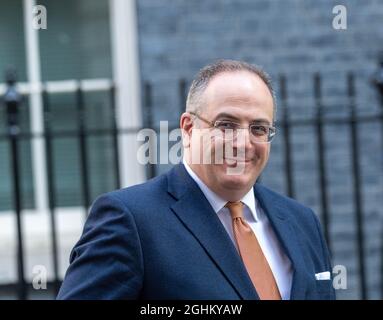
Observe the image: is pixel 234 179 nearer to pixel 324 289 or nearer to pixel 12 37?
pixel 324 289

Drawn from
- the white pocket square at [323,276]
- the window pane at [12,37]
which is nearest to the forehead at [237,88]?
the white pocket square at [323,276]

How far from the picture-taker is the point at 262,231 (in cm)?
303

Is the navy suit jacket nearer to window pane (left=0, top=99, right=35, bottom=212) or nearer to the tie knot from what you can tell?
the tie knot

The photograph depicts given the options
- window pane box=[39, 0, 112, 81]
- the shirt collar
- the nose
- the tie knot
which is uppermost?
window pane box=[39, 0, 112, 81]

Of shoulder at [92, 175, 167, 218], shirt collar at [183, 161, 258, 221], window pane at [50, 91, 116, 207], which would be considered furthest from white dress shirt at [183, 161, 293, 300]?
window pane at [50, 91, 116, 207]

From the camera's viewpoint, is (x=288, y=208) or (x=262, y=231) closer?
(x=262, y=231)

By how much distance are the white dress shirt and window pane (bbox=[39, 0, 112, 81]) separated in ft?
13.4

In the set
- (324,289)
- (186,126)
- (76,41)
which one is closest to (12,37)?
(76,41)

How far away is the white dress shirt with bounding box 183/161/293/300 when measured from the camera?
292cm

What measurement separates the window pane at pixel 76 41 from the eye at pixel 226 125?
166 inches

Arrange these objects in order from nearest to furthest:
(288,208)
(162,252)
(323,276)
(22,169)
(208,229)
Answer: (162,252) → (208,229) → (323,276) → (288,208) → (22,169)

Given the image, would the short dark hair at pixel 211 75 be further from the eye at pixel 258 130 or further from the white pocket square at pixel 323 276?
the white pocket square at pixel 323 276

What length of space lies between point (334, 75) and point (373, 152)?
0.60 metres

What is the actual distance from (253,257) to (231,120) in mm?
404
